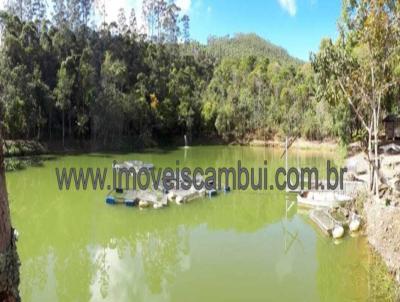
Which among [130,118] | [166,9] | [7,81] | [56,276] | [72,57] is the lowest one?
[56,276]

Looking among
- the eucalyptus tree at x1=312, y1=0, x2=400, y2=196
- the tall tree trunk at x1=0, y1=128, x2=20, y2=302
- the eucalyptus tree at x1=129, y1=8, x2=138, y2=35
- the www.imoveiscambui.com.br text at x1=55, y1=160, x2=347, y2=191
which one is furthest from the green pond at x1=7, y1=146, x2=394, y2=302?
the eucalyptus tree at x1=129, y1=8, x2=138, y2=35

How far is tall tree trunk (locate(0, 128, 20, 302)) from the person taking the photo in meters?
1.99

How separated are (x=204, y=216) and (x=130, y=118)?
24961mm

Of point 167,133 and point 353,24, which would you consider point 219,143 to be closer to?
point 167,133

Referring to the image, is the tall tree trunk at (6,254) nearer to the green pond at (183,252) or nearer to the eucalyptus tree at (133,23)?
the green pond at (183,252)

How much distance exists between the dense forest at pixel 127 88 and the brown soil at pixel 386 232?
1481 cm

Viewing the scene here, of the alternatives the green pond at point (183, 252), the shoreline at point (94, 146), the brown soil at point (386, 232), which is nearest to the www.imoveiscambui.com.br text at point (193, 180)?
the green pond at point (183, 252)

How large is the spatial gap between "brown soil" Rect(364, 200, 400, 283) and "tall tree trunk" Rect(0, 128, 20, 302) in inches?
327

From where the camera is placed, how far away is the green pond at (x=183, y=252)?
9.32m

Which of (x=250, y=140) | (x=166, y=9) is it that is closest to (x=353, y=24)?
(x=250, y=140)

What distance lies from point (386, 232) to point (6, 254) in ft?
33.5

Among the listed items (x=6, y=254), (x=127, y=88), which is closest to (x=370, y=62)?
(x=6, y=254)

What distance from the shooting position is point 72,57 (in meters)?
36.3

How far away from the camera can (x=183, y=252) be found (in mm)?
12164
